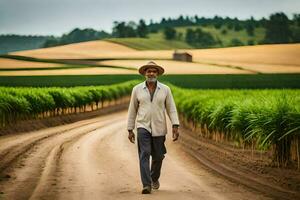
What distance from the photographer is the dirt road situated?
37.8 ft

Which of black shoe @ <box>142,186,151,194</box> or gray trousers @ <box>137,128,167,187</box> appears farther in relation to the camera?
gray trousers @ <box>137,128,167,187</box>

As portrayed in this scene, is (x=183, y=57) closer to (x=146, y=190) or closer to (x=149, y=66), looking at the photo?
(x=149, y=66)

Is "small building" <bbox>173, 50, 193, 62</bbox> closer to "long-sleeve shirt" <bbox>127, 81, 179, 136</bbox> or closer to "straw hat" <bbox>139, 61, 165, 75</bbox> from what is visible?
"straw hat" <bbox>139, 61, 165, 75</bbox>

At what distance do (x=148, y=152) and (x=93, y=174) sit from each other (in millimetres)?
2859

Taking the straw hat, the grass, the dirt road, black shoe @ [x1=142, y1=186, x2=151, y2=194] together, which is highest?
the straw hat

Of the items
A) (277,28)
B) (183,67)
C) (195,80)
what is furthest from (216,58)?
(277,28)

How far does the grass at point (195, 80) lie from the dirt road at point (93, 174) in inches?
2024

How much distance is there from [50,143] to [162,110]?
1171 centimetres

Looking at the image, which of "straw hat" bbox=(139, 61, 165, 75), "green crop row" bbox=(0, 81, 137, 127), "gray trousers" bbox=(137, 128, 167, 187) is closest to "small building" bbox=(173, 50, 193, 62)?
"green crop row" bbox=(0, 81, 137, 127)

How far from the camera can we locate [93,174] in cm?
1430

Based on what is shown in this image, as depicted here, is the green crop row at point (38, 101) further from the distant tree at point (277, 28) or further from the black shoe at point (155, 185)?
the distant tree at point (277, 28)

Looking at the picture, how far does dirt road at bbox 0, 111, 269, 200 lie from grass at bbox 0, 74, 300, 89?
169 ft

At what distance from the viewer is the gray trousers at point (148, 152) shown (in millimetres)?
11688

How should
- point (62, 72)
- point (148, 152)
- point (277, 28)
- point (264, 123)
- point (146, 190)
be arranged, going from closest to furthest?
point (146, 190), point (148, 152), point (264, 123), point (62, 72), point (277, 28)
